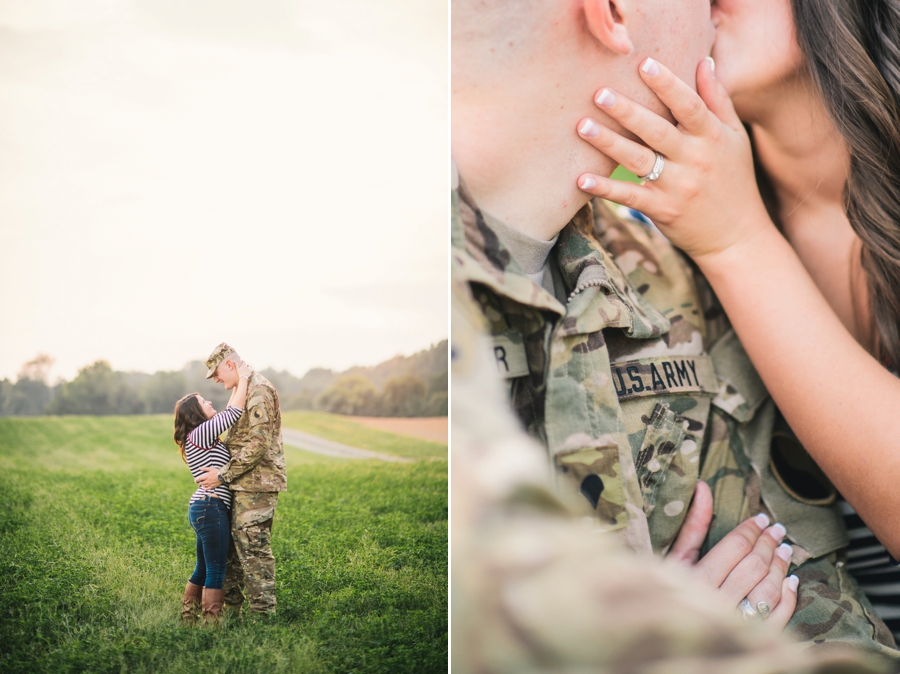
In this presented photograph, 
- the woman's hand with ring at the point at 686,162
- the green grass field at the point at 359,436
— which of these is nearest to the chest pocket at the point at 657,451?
the woman's hand with ring at the point at 686,162

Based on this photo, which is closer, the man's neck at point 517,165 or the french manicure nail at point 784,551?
the man's neck at point 517,165

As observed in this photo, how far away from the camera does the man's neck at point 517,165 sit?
110cm

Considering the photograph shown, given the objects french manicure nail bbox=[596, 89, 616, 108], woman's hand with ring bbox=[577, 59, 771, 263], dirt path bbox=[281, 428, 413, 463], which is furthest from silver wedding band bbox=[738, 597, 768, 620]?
dirt path bbox=[281, 428, 413, 463]

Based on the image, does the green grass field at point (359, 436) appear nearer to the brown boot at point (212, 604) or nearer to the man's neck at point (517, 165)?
the brown boot at point (212, 604)

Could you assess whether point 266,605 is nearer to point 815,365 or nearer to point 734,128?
point 815,365

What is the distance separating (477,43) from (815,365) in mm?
907

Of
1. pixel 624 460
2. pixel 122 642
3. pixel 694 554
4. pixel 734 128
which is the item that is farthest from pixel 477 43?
pixel 122 642

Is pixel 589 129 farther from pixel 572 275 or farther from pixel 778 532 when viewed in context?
pixel 778 532

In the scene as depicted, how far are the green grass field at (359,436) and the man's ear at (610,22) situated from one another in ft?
3.99

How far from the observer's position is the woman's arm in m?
1.20

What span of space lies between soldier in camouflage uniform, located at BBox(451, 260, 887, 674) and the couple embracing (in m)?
1.15

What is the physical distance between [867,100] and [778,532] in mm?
907

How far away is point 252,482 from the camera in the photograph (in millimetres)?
1590

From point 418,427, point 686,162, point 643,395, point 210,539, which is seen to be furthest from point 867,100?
point 210,539
